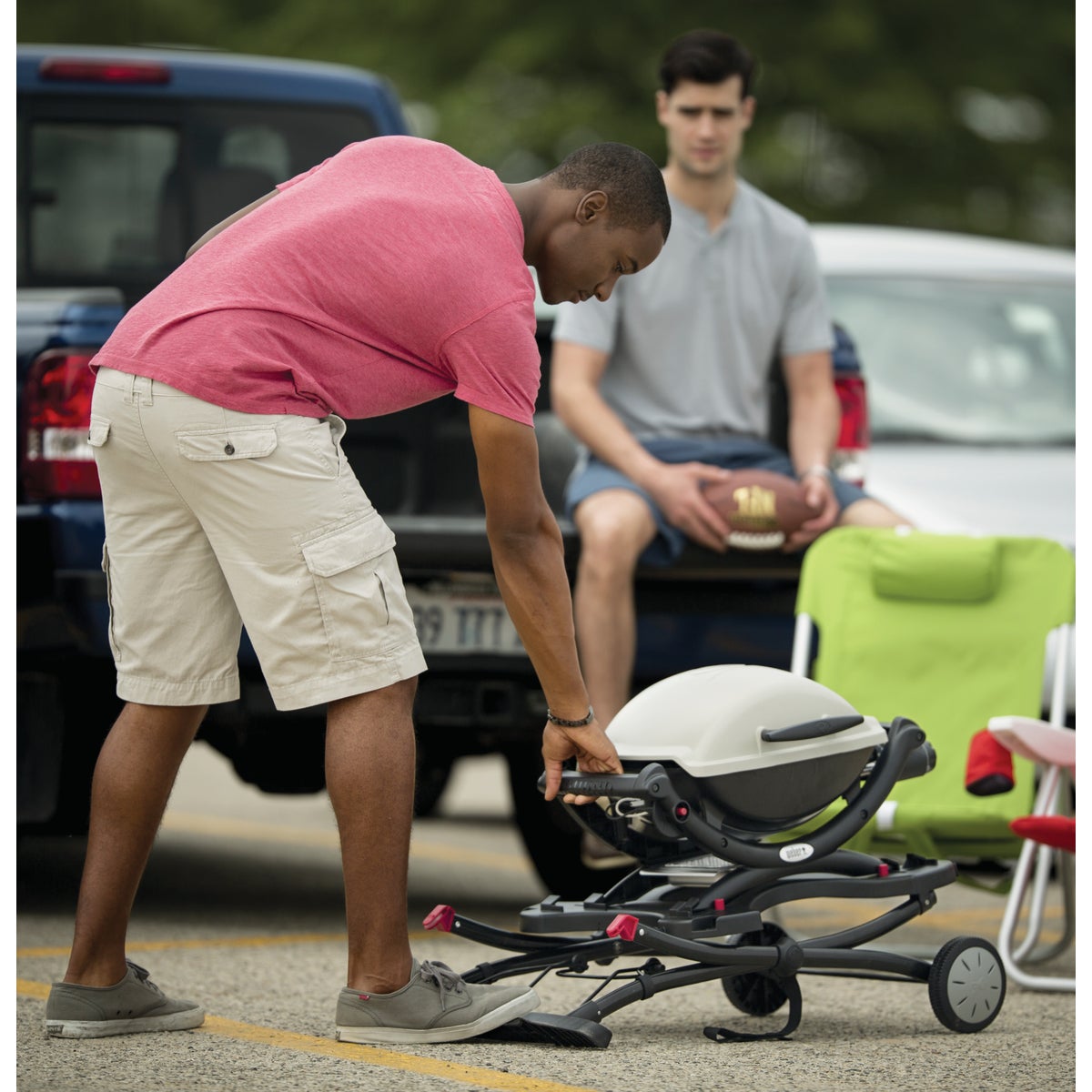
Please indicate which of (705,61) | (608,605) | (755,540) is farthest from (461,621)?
(705,61)

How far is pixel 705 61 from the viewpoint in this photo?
553cm

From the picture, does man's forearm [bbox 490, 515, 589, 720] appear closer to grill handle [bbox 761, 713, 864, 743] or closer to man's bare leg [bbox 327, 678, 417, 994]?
man's bare leg [bbox 327, 678, 417, 994]

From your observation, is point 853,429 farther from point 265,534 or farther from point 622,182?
point 265,534

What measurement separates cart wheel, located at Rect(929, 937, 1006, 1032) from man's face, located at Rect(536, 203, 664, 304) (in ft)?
4.57

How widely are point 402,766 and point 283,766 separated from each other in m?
1.76

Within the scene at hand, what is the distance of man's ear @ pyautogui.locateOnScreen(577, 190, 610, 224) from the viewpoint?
3566mm

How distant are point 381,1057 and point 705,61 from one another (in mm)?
3113

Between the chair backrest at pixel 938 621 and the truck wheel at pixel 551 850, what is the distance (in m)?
0.99

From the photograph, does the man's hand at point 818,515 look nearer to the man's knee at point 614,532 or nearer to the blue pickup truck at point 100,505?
the blue pickup truck at point 100,505

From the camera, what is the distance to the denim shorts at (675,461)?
5012mm

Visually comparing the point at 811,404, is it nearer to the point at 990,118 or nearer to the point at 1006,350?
the point at 1006,350

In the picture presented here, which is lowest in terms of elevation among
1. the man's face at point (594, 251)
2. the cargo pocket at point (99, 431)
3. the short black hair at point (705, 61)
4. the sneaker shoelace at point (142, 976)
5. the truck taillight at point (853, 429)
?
the sneaker shoelace at point (142, 976)

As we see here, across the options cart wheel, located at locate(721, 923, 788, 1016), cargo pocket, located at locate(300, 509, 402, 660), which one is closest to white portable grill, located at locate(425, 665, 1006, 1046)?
cart wheel, located at locate(721, 923, 788, 1016)

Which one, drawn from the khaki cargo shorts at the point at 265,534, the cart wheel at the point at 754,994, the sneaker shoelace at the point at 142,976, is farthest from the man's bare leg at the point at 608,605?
the sneaker shoelace at the point at 142,976
